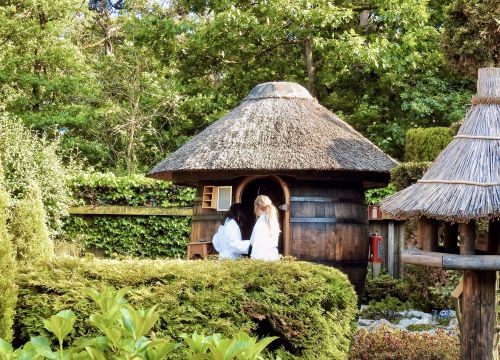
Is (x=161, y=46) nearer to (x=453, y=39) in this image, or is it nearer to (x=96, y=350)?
(x=453, y=39)

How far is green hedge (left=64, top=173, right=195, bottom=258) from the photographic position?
52.6 ft

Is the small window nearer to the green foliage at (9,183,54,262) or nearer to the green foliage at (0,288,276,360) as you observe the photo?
the green foliage at (9,183,54,262)

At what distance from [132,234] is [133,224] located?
201 mm

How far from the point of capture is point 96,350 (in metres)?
2.33

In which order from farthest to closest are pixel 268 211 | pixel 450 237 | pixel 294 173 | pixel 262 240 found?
pixel 294 173 → pixel 268 211 → pixel 262 240 → pixel 450 237

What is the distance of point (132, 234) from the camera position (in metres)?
16.2

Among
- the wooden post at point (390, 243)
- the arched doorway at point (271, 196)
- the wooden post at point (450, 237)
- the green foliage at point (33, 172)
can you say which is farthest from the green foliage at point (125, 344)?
the green foliage at point (33, 172)

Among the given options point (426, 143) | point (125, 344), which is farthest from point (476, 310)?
point (426, 143)

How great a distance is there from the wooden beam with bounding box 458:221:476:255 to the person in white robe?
4015 millimetres

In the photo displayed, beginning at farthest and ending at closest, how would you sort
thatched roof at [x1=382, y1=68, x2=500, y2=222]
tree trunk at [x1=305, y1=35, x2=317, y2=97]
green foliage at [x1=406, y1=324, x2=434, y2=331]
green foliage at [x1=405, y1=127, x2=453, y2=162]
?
tree trunk at [x1=305, y1=35, x2=317, y2=97], green foliage at [x1=405, y1=127, x2=453, y2=162], green foliage at [x1=406, y1=324, x2=434, y2=331], thatched roof at [x1=382, y1=68, x2=500, y2=222]

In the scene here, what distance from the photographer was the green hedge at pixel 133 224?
16.0 metres

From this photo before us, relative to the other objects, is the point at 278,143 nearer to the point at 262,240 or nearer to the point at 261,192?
the point at 261,192

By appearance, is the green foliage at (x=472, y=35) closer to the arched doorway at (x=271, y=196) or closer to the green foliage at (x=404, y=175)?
the green foliage at (x=404, y=175)

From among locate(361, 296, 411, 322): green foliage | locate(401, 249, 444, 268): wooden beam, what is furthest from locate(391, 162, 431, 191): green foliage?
locate(401, 249, 444, 268): wooden beam
